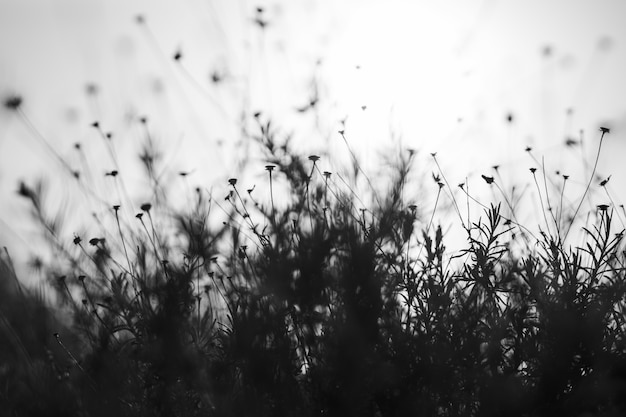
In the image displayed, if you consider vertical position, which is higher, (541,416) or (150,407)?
(150,407)

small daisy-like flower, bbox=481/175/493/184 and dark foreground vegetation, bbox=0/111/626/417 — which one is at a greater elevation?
small daisy-like flower, bbox=481/175/493/184

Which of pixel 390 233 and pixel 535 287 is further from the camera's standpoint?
pixel 390 233

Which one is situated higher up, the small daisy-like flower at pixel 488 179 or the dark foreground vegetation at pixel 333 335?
the small daisy-like flower at pixel 488 179

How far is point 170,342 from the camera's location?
227 centimetres

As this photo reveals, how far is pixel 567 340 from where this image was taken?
222cm

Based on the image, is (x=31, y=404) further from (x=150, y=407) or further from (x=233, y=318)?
(x=233, y=318)

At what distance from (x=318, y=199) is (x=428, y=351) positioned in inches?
35.3

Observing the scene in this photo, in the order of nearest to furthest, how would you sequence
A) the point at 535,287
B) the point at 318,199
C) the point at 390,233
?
the point at 535,287 → the point at 390,233 → the point at 318,199

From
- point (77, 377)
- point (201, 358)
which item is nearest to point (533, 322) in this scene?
point (201, 358)

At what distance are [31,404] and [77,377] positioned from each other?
289 mm

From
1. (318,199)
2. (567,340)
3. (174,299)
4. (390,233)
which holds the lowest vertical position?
(567,340)

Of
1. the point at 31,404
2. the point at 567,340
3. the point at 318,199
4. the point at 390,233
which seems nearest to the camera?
the point at 31,404

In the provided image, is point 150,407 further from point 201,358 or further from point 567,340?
point 567,340

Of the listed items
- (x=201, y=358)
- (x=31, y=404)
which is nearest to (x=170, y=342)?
(x=201, y=358)
